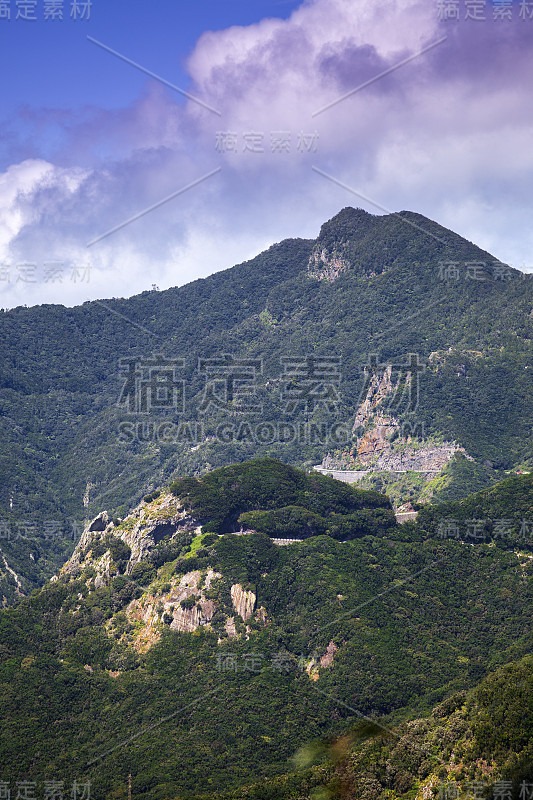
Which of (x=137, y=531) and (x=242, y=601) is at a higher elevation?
(x=137, y=531)

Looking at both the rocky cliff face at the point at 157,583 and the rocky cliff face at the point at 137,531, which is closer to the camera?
the rocky cliff face at the point at 157,583

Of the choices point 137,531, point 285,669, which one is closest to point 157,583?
point 137,531

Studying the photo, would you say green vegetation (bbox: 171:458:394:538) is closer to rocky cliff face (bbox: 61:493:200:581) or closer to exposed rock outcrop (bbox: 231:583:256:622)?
rocky cliff face (bbox: 61:493:200:581)

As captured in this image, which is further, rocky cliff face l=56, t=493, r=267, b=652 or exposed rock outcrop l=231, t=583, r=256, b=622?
exposed rock outcrop l=231, t=583, r=256, b=622

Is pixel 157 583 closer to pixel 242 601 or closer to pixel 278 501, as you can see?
pixel 242 601

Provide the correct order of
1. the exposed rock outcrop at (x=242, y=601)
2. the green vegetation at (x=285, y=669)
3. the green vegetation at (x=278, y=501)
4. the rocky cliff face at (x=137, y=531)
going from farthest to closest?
the green vegetation at (x=278, y=501), the rocky cliff face at (x=137, y=531), the exposed rock outcrop at (x=242, y=601), the green vegetation at (x=285, y=669)

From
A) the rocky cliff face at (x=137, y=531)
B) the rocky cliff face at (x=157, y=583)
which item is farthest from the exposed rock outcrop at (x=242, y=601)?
the rocky cliff face at (x=137, y=531)

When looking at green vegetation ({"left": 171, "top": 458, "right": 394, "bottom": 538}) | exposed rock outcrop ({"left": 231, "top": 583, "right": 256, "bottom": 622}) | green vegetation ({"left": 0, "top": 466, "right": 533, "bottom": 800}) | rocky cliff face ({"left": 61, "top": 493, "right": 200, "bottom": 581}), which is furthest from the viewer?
green vegetation ({"left": 171, "top": 458, "right": 394, "bottom": 538})

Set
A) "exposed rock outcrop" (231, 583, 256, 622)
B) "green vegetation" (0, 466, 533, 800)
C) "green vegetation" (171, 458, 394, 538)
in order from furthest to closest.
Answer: "green vegetation" (171, 458, 394, 538)
"exposed rock outcrop" (231, 583, 256, 622)
"green vegetation" (0, 466, 533, 800)

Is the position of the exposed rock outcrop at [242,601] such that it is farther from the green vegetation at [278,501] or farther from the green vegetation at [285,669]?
the green vegetation at [278,501]

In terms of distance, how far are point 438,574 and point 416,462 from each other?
65055mm

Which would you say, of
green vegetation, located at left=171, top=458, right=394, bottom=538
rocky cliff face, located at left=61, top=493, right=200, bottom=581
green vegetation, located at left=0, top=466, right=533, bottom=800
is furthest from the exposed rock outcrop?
rocky cliff face, located at left=61, top=493, right=200, bottom=581

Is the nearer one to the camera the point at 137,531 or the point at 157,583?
the point at 157,583

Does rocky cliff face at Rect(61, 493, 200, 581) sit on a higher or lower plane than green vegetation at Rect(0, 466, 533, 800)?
higher
